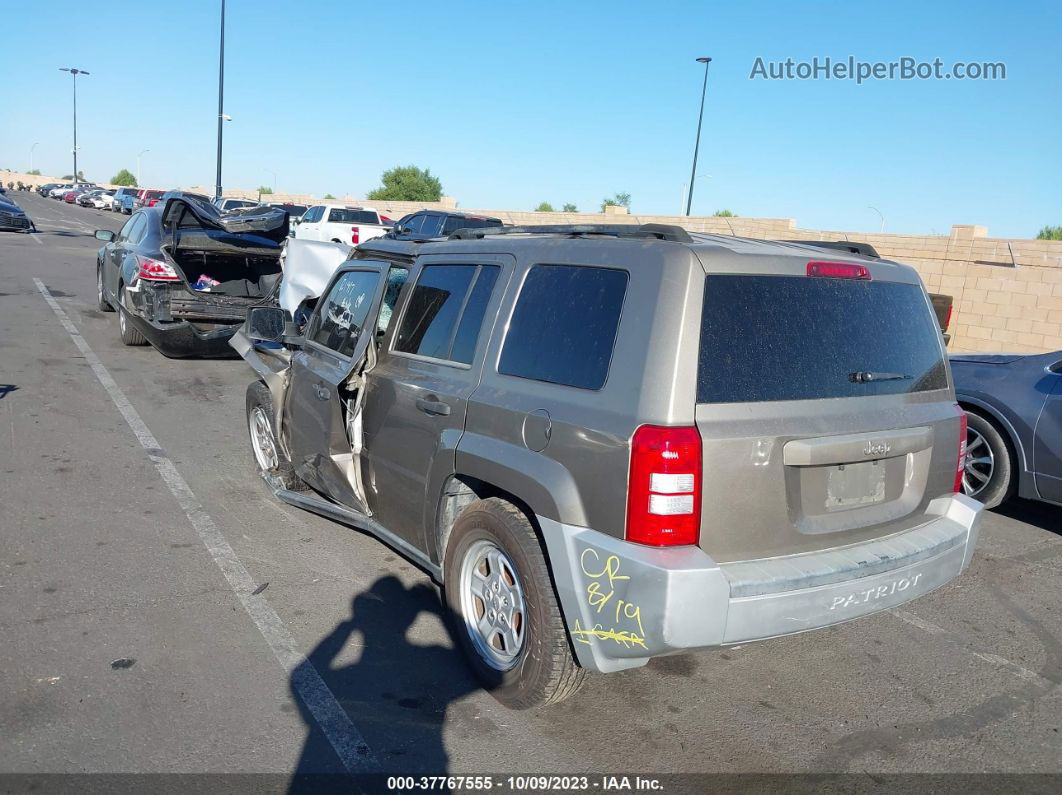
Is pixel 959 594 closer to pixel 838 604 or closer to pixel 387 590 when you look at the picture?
pixel 838 604

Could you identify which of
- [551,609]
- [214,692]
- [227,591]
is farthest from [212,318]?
[551,609]

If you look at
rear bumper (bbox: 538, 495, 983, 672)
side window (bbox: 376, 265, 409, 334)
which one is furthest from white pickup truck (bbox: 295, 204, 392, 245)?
rear bumper (bbox: 538, 495, 983, 672)

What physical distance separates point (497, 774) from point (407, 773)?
318 mm

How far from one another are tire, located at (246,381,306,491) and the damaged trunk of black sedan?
11.2ft

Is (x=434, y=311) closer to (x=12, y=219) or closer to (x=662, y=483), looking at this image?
(x=662, y=483)

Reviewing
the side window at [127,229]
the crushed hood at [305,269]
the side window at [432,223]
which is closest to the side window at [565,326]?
the crushed hood at [305,269]

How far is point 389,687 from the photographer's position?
3.48m

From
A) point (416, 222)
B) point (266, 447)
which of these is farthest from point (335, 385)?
point (416, 222)

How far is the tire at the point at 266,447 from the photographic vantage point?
218 inches

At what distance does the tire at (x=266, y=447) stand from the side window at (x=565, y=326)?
2535mm

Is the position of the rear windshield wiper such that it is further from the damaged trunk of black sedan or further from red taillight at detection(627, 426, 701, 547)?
the damaged trunk of black sedan

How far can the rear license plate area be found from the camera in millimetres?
3172

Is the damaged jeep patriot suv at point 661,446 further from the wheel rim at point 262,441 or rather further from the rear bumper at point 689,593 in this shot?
the wheel rim at point 262,441

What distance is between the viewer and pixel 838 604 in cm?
310
